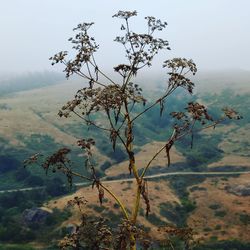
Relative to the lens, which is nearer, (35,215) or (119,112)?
(119,112)

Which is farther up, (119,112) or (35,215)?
(119,112)

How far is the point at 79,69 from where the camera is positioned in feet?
55.1

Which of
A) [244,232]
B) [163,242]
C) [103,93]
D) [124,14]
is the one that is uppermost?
[124,14]

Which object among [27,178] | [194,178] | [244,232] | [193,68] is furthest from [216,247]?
[193,68]

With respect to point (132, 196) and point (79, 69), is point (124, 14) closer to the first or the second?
point (79, 69)

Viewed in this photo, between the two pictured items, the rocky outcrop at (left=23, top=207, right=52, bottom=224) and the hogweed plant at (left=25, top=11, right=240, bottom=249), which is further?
the rocky outcrop at (left=23, top=207, right=52, bottom=224)

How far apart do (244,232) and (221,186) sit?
3507 centimetres

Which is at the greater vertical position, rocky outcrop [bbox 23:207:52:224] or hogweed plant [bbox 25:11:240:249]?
hogweed plant [bbox 25:11:240:249]

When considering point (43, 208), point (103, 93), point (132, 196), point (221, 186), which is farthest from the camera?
point (221, 186)

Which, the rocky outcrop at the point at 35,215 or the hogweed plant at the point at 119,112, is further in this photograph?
the rocky outcrop at the point at 35,215

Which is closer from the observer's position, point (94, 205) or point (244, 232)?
point (244, 232)

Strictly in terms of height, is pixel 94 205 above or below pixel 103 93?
below

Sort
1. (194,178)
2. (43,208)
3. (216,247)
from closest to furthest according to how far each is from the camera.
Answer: (216,247) < (43,208) < (194,178)

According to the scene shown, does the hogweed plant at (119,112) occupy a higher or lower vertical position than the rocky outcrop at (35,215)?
higher
